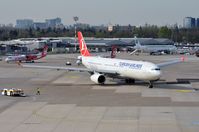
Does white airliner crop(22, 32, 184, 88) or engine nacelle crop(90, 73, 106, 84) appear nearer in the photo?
white airliner crop(22, 32, 184, 88)

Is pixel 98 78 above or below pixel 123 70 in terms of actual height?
Result: below

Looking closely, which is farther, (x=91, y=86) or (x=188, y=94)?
(x=91, y=86)

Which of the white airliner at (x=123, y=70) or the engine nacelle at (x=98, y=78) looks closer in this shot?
the white airliner at (x=123, y=70)

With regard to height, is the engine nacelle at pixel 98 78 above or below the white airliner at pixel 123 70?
below

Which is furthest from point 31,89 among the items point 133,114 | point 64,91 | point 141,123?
point 141,123

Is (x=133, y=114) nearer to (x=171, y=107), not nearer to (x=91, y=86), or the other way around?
(x=171, y=107)

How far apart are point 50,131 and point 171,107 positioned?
14.8 m

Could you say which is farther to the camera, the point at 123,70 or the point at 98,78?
the point at 98,78

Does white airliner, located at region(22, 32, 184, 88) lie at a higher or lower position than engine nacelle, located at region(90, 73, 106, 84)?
higher

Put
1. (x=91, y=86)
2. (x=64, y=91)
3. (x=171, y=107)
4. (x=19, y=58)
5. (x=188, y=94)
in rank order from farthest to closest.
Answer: (x=19, y=58)
(x=91, y=86)
(x=64, y=91)
(x=188, y=94)
(x=171, y=107)

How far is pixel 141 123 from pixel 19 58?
82.9 meters

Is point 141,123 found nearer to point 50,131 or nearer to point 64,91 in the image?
point 50,131

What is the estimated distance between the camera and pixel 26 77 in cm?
7569

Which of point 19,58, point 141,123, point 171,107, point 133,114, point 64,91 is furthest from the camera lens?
point 19,58
